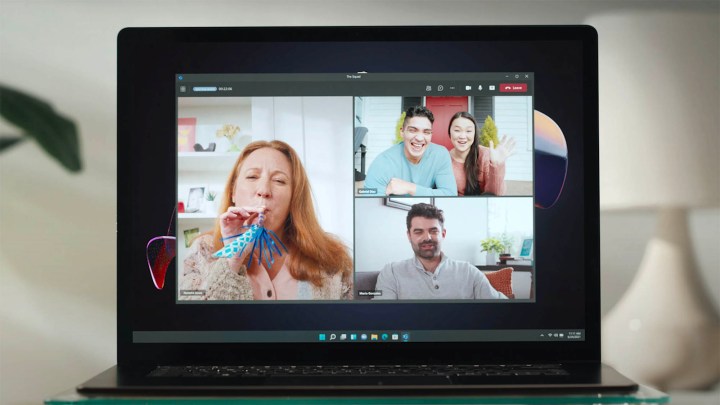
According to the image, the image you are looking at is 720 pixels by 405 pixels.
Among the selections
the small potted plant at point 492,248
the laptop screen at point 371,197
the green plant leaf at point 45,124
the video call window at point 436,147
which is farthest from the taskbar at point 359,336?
the green plant leaf at point 45,124

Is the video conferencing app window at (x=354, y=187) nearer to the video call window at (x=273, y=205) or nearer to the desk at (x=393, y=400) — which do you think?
the video call window at (x=273, y=205)

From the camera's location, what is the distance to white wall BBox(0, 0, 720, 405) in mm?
1209

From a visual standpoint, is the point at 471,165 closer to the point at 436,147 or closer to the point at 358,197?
the point at 436,147

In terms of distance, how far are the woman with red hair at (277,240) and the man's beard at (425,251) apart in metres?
0.12

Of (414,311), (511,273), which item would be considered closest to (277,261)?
(414,311)

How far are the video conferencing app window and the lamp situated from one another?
26cm

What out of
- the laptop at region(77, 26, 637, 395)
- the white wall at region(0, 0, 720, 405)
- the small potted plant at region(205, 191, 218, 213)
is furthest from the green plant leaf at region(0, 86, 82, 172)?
the small potted plant at region(205, 191, 218, 213)

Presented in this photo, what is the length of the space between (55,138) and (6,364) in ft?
1.51

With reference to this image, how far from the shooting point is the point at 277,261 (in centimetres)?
105

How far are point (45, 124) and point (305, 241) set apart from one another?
63 centimetres

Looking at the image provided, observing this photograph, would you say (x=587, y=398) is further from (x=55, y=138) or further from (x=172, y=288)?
(x=55, y=138)

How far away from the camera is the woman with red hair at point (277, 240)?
3.44 feet

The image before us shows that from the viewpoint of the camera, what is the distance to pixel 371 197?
41.4 inches

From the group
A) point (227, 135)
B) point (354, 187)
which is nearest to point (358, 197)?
point (354, 187)
